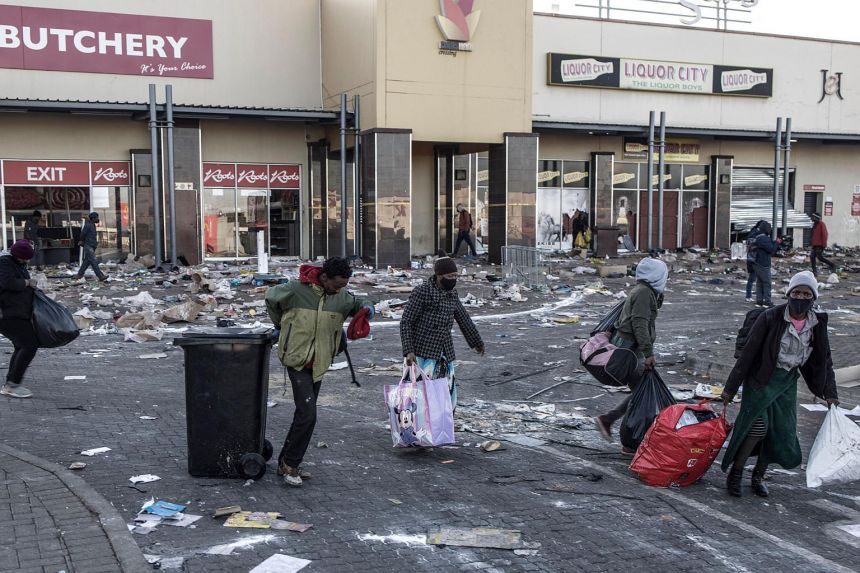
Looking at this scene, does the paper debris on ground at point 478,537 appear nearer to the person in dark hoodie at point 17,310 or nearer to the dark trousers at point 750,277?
the person in dark hoodie at point 17,310

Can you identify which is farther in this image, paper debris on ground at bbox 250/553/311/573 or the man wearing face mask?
the man wearing face mask

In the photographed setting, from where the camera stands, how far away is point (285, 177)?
28.6 m

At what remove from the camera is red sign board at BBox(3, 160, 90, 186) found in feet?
83.1

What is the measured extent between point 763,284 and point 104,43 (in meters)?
19.6

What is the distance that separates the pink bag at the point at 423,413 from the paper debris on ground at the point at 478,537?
1.49 meters

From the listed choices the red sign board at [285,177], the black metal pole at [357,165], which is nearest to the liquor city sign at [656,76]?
the black metal pole at [357,165]

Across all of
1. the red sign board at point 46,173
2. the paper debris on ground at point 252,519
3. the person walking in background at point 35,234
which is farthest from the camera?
the red sign board at point 46,173

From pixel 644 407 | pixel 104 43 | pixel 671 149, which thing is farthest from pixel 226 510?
pixel 671 149

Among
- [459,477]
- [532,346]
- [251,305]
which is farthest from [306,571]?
[251,305]

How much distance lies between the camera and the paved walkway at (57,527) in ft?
15.5

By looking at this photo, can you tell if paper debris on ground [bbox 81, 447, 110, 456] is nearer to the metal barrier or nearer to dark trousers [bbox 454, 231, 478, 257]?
the metal barrier

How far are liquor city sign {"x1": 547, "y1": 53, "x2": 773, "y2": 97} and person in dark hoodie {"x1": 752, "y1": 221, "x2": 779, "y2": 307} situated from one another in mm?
14597

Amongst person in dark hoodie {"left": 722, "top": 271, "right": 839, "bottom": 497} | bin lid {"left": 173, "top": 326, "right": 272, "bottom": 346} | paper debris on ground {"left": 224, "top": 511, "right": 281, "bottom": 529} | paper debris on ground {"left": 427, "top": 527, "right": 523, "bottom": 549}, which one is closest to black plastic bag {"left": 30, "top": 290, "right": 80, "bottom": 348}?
bin lid {"left": 173, "top": 326, "right": 272, "bottom": 346}

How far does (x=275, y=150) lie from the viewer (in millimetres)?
28297
